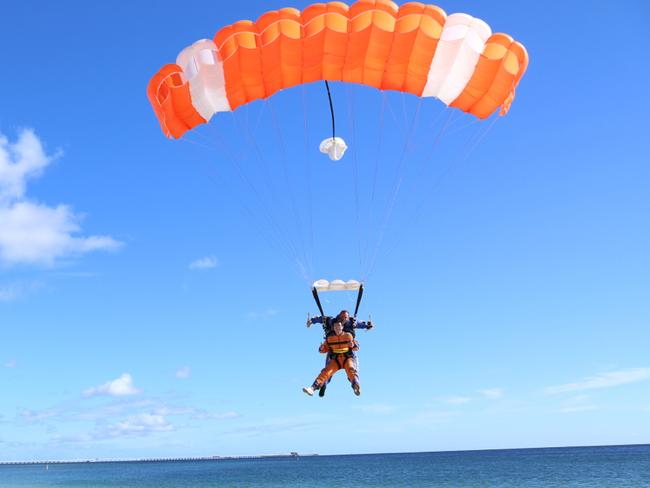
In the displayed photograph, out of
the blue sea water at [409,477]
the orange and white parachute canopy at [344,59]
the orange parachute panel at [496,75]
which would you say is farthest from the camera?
the blue sea water at [409,477]

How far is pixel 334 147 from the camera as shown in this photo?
11719 mm

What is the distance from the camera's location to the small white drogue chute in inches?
461

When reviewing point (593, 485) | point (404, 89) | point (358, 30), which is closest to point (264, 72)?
point (358, 30)

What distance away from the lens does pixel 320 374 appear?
1079cm

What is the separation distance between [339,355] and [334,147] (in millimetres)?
3719

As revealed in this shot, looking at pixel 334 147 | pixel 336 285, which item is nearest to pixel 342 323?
pixel 336 285

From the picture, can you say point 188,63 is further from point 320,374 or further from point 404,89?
point 320,374

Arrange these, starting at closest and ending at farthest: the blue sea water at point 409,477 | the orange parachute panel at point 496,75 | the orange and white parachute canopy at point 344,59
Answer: the orange and white parachute canopy at point 344,59 → the orange parachute panel at point 496,75 → the blue sea water at point 409,477

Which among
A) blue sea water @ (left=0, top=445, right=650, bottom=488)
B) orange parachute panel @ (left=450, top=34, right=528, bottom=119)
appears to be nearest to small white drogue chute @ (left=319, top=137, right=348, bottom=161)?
orange parachute panel @ (left=450, top=34, right=528, bottom=119)

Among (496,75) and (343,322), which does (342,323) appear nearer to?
(343,322)

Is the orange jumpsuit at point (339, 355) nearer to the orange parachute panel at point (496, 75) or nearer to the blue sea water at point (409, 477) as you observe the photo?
the orange parachute panel at point (496, 75)

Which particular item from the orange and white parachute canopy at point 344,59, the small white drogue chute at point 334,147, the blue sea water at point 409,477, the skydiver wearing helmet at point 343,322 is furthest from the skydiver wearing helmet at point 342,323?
the blue sea water at point 409,477

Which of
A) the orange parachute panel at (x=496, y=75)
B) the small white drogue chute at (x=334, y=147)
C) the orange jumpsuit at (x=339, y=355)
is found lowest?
the orange jumpsuit at (x=339, y=355)

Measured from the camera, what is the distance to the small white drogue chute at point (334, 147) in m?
11.7
